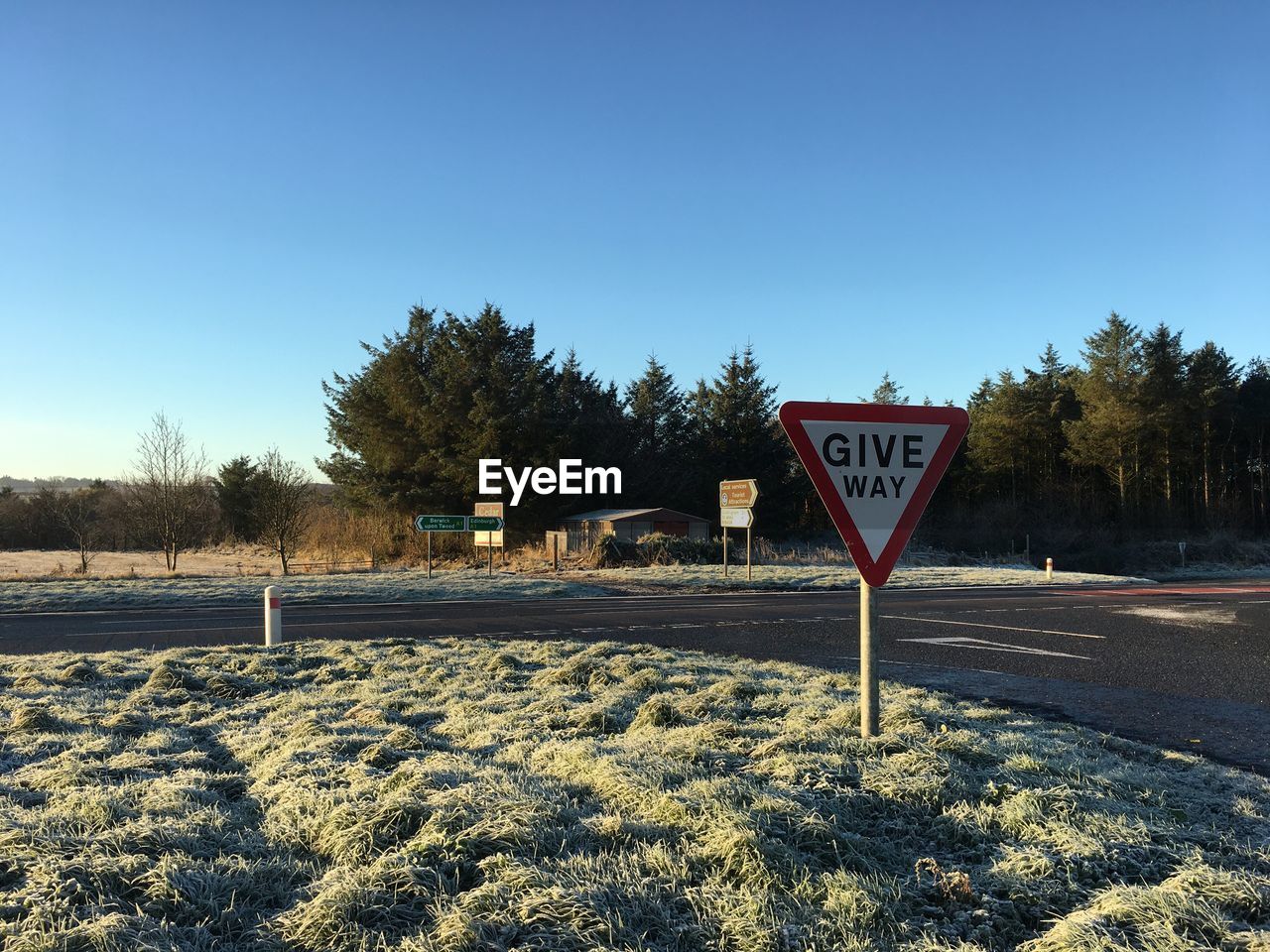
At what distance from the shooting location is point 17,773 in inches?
185

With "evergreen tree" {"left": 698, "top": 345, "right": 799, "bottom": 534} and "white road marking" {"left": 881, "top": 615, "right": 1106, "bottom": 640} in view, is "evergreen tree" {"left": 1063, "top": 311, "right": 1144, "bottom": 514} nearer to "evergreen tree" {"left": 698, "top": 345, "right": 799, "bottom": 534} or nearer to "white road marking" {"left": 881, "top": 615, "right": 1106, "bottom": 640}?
"evergreen tree" {"left": 698, "top": 345, "right": 799, "bottom": 534}

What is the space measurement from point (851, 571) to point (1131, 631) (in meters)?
16.7

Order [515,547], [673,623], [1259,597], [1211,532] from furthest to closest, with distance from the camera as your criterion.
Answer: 1. [1211,532]
2. [515,547]
3. [1259,597]
4. [673,623]

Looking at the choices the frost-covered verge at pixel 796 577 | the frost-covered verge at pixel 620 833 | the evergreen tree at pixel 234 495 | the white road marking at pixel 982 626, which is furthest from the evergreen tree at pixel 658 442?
the frost-covered verge at pixel 620 833

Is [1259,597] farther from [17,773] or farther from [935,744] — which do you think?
[17,773]

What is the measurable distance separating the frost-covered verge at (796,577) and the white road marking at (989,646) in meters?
13.1

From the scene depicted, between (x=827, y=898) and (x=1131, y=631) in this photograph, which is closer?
(x=827, y=898)

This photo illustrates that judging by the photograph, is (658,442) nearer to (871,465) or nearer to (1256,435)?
(1256,435)

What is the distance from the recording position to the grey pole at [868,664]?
15.6 feet

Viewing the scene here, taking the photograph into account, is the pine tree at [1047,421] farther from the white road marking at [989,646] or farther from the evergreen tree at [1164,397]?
the white road marking at [989,646]

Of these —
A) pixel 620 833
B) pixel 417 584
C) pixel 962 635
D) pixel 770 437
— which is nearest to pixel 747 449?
pixel 770 437

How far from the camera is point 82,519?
38.0m

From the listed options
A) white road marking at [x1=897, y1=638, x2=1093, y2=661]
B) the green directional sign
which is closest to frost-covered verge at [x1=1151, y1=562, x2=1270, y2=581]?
the green directional sign

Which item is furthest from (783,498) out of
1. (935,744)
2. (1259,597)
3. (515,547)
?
(935,744)
